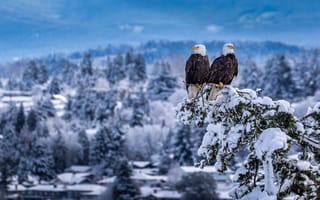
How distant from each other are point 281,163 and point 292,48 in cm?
11046

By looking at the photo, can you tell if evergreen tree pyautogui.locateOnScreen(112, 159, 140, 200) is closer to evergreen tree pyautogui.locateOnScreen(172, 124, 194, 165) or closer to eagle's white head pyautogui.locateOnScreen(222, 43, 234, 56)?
evergreen tree pyautogui.locateOnScreen(172, 124, 194, 165)

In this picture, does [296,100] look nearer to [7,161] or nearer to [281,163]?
[7,161]

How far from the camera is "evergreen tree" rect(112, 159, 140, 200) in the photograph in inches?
751

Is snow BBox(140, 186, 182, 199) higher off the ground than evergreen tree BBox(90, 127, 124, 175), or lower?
lower

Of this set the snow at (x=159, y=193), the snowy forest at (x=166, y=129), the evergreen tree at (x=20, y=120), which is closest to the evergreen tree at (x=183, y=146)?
the snowy forest at (x=166, y=129)

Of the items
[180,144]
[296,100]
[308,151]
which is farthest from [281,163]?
[296,100]

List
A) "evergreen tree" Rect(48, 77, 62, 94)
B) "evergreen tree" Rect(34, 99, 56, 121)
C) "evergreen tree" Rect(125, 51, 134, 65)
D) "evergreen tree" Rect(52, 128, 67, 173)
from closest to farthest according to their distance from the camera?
"evergreen tree" Rect(52, 128, 67, 173)
"evergreen tree" Rect(34, 99, 56, 121)
"evergreen tree" Rect(48, 77, 62, 94)
"evergreen tree" Rect(125, 51, 134, 65)

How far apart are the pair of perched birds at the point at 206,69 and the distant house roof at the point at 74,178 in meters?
20.6

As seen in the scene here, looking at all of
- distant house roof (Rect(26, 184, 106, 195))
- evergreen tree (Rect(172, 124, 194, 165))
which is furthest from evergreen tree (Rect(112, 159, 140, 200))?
evergreen tree (Rect(172, 124, 194, 165))

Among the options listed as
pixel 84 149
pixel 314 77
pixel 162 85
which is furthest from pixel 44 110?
pixel 314 77

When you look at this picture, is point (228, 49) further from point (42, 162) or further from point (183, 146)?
point (42, 162)

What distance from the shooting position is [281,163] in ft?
10.5

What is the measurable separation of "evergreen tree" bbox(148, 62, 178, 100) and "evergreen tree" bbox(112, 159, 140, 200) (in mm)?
24029

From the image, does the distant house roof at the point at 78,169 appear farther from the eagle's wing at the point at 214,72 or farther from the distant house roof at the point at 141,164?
the eagle's wing at the point at 214,72
